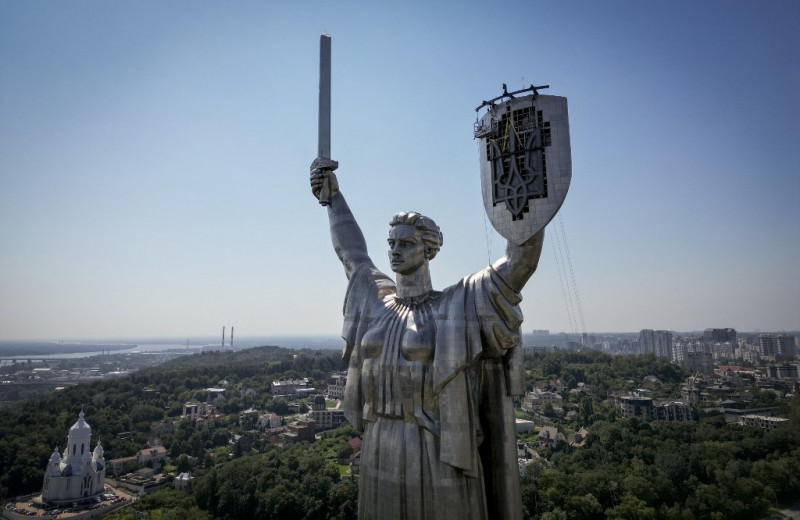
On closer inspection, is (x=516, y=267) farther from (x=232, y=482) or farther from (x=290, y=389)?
(x=290, y=389)

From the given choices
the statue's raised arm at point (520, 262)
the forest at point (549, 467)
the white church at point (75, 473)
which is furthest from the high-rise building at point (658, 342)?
the statue's raised arm at point (520, 262)

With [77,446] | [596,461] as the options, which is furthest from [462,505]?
[77,446]

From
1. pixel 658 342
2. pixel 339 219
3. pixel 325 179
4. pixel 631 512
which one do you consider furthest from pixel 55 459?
pixel 658 342

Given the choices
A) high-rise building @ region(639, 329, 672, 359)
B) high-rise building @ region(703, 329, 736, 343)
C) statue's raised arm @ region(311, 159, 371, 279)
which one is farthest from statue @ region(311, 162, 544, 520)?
high-rise building @ region(703, 329, 736, 343)

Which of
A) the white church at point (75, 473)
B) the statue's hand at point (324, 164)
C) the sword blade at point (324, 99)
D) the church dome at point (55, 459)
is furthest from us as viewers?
the church dome at point (55, 459)

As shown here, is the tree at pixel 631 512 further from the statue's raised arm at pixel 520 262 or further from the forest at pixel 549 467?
the statue's raised arm at pixel 520 262

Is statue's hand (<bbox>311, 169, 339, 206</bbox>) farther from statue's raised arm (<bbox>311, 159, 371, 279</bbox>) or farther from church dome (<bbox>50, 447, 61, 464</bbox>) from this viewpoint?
church dome (<bbox>50, 447, 61, 464</bbox>)

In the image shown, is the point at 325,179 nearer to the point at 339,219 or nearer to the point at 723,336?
the point at 339,219
